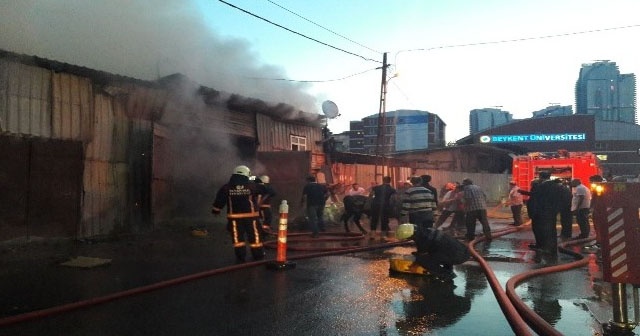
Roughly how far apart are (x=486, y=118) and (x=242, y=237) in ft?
225

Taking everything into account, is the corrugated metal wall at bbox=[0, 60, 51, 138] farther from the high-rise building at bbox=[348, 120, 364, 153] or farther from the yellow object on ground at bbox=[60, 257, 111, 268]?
the high-rise building at bbox=[348, 120, 364, 153]

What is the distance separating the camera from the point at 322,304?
481 cm

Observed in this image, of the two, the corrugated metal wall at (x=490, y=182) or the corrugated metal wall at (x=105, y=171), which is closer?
the corrugated metal wall at (x=105, y=171)

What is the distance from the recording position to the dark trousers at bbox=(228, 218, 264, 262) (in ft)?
23.6

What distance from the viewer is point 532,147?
50.8 meters

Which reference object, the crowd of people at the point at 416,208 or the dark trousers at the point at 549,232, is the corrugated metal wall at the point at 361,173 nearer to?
the crowd of people at the point at 416,208

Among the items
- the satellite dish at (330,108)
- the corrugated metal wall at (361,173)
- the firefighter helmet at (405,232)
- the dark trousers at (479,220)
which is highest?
the satellite dish at (330,108)

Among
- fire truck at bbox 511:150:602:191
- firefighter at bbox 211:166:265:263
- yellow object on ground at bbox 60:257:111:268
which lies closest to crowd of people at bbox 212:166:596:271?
firefighter at bbox 211:166:265:263

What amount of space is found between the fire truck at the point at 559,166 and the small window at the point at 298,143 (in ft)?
27.5

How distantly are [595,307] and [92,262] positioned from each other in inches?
250

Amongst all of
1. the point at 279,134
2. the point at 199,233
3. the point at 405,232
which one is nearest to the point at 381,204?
the point at 199,233

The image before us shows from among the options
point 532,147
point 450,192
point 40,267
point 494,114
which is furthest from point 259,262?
point 494,114

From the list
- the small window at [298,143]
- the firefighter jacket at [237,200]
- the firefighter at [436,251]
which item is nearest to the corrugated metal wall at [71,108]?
the firefighter jacket at [237,200]

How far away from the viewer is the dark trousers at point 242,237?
23.6ft
